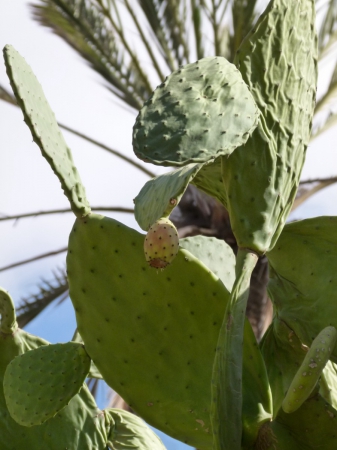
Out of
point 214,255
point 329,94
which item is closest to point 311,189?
point 329,94

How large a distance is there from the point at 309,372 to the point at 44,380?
593mm

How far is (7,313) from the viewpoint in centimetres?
174

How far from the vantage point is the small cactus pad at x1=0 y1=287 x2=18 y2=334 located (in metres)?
1.73

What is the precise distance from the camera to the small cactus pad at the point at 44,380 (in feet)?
5.10

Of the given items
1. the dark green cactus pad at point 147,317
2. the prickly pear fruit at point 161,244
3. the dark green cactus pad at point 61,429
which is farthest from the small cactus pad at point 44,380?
the prickly pear fruit at point 161,244

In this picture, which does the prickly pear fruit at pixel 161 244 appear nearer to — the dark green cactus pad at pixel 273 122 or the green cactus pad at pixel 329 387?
the dark green cactus pad at pixel 273 122


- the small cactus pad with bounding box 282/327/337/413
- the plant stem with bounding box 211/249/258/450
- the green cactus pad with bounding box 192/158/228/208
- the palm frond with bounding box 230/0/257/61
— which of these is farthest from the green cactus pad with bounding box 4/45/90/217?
the palm frond with bounding box 230/0/257/61

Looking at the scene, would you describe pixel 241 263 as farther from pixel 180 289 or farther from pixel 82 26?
pixel 82 26

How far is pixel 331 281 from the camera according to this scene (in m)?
1.57

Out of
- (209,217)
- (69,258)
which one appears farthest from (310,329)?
(209,217)

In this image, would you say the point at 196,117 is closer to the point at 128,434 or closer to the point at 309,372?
the point at 309,372

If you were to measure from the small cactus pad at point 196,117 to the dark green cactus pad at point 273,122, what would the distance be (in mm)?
156

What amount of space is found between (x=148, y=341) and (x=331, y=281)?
395 mm

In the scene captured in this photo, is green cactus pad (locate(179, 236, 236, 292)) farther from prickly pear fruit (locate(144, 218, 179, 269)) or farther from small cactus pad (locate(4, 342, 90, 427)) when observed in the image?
prickly pear fruit (locate(144, 218, 179, 269))
